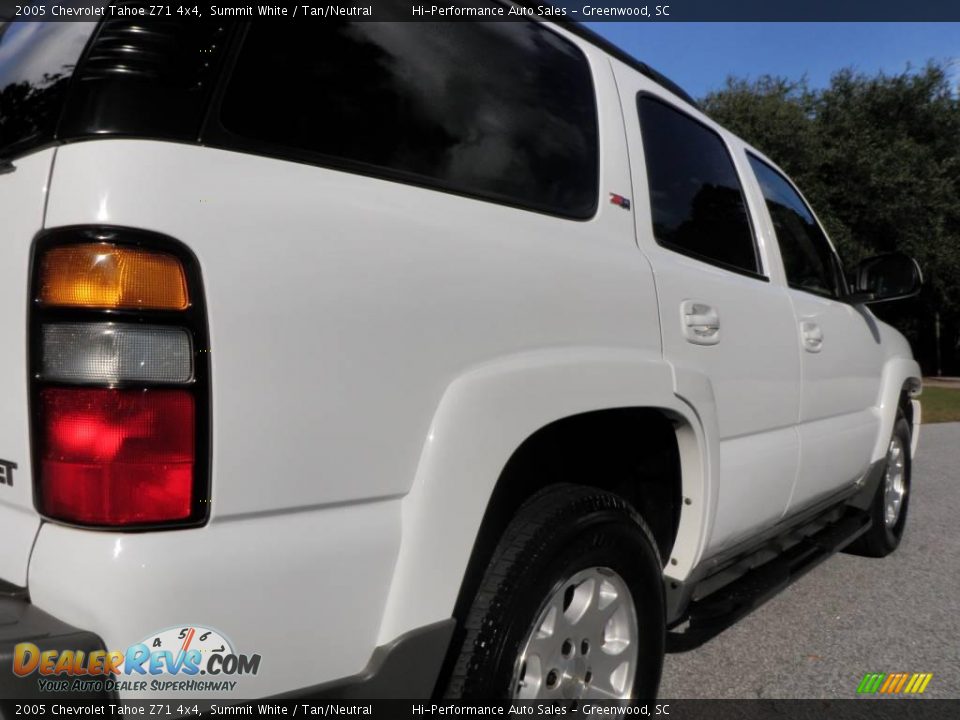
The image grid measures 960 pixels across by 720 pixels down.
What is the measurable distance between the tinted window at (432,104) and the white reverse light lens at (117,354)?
382 mm

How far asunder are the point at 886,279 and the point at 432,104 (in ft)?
9.60

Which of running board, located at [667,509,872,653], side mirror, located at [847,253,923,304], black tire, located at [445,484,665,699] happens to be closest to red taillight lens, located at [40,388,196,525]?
black tire, located at [445,484,665,699]

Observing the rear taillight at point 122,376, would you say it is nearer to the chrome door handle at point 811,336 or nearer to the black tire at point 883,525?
the chrome door handle at point 811,336

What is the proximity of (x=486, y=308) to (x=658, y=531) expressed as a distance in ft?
3.77

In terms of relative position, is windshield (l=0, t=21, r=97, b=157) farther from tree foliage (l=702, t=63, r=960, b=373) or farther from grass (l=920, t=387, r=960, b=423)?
tree foliage (l=702, t=63, r=960, b=373)

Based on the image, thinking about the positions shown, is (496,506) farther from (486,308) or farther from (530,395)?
(486,308)

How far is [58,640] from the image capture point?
1.17 meters

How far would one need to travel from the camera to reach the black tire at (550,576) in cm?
163

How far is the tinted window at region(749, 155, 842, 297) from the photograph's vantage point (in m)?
3.28

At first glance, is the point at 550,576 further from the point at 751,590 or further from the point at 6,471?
the point at 751,590

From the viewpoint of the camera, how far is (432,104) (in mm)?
1694

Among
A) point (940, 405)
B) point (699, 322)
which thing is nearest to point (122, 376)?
point (699, 322)

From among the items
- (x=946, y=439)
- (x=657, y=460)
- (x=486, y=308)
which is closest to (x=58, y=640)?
(x=486, y=308)

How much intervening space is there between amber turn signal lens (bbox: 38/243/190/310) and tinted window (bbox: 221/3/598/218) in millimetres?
289
